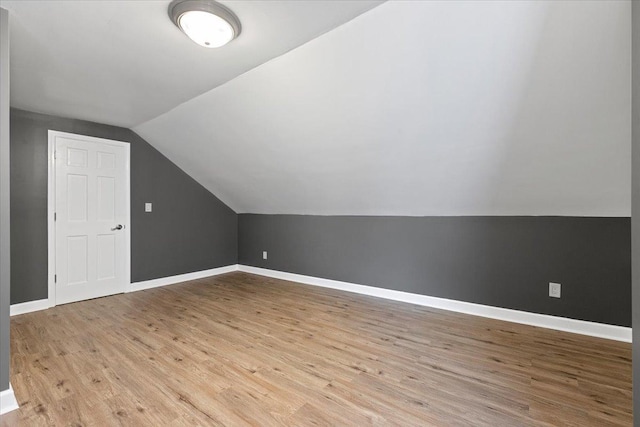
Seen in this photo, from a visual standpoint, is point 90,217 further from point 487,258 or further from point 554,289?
point 554,289

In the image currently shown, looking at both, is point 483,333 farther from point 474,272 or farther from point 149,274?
point 149,274

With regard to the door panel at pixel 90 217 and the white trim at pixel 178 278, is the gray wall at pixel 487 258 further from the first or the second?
the door panel at pixel 90 217

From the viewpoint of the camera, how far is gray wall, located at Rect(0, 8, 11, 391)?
1.78m

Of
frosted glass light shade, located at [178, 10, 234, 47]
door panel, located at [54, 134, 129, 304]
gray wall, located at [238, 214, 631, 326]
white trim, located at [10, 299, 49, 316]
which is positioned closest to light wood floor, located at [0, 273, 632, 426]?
white trim, located at [10, 299, 49, 316]

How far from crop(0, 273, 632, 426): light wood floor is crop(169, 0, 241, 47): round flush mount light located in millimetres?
2217

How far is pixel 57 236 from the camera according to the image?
3623 millimetres

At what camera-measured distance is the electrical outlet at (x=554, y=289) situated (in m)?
2.93

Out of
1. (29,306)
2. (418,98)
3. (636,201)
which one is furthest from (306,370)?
(29,306)

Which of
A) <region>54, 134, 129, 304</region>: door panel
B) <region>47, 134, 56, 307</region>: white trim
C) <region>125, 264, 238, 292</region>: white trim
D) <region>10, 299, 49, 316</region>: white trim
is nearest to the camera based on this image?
<region>10, 299, 49, 316</region>: white trim

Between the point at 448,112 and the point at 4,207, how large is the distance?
2929 mm

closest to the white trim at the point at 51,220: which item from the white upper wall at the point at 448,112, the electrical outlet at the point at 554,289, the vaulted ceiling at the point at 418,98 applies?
the vaulted ceiling at the point at 418,98

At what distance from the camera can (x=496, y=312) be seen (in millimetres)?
3201

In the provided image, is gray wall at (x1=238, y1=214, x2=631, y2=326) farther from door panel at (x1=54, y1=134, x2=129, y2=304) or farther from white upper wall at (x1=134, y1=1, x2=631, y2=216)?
door panel at (x1=54, y1=134, x2=129, y2=304)

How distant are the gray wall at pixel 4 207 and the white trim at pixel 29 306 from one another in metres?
2.09
